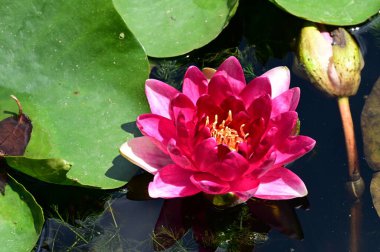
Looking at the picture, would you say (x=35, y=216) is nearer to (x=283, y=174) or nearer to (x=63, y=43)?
(x=63, y=43)

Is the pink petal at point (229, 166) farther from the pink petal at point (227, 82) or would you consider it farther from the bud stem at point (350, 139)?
the bud stem at point (350, 139)

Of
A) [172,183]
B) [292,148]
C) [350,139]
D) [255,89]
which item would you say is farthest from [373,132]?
[172,183]

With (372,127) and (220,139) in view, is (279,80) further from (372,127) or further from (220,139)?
(372,127)

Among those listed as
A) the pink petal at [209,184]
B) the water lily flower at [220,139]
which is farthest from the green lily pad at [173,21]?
the pink petal at [209,184]

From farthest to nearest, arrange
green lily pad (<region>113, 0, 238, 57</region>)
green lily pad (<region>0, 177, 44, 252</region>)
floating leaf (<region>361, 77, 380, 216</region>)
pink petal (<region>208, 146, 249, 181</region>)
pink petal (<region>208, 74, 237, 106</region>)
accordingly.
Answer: green lily pad (<region>113, 0, 238, 57</region>) < floating leaf (<region>361, 77, 380, 216</region>) < pink petal (<region>208, 74, 237, 106</region>) < green lily pad (<region>0, 177, 44, 252</region>) < pink petal (<region>208, 146, 249, 181</region>)

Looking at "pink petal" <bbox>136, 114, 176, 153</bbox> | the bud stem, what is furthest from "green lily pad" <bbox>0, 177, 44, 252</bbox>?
the bud stem

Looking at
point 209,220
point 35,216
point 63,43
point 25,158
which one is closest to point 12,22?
point 63,43

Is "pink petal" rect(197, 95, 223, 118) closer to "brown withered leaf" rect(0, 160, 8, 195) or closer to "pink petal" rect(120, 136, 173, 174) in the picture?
"pink petal" rect(120, 136, 173, 174)
